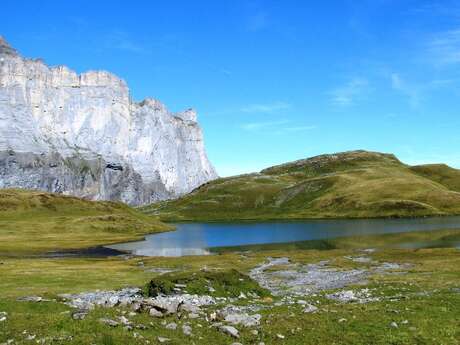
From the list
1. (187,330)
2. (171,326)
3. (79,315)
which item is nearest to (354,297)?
(187,330)

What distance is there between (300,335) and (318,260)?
72225 millimetres

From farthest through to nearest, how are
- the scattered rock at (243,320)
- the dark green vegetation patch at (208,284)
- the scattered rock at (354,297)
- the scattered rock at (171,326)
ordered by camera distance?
the dark green vegetation patch at (208,284)
the scattered rock at (354,297)
the scattered rock at (243,320)
the scattered rock at (171,326)

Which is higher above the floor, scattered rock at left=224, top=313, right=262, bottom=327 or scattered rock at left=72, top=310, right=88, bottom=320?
scattered rock at left=72, top=310, right=88, bottom=320

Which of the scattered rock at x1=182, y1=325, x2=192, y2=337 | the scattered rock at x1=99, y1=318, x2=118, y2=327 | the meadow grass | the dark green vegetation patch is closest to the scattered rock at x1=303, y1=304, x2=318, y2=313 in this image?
the meadow grass

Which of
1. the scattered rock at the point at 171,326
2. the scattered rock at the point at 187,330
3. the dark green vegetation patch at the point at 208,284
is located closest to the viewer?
the scattered rock at the point at 187,330

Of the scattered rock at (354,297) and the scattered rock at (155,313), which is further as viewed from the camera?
the scattered rock at (354,297)

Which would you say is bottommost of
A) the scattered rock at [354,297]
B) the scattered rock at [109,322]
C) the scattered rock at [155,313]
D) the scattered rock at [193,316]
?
the scattered rock at [354,297]

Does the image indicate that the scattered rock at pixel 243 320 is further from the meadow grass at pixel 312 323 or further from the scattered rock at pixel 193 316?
the scattered rock at pixel 193 316

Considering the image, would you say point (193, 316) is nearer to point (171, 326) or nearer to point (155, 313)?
point (155, 313)

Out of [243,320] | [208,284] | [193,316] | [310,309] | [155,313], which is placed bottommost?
[310,309]

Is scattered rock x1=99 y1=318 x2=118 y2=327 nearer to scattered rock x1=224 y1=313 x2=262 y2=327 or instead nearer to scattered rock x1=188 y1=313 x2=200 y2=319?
scattered rock x1=188 y1=313 x2=200 y2=319

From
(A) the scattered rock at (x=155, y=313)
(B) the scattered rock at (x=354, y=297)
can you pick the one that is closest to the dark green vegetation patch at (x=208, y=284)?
(B) the scattered rock at (x=354, y=297)

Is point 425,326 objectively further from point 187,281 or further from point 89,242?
point 89,242

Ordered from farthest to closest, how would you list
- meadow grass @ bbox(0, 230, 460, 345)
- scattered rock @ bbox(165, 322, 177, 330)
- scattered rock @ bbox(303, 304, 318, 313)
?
scattered rock @ bbox(303, 304, 318, 313) < scattered rock @ bbox(165, 322, 177, 330) < meadow grass @ bbox(0, 230, 460, 345)
